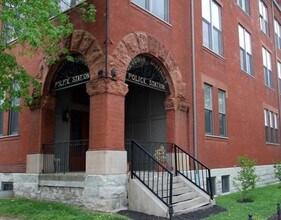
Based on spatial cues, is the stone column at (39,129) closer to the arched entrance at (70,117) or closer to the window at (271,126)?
the arched entrance at (70,117)

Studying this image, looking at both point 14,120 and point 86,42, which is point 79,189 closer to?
point 86,42

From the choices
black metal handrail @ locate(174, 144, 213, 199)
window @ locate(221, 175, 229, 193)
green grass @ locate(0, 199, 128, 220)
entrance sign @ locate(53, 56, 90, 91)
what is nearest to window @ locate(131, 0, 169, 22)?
entrance sign @ locate(53, 56, 90, 91)

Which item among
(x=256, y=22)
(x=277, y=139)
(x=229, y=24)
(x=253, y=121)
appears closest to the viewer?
(x=229, y=24)

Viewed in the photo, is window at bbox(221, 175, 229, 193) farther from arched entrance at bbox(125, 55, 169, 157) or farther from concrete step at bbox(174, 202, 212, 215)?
concrete step at bbox(174, 202, 212, 215)

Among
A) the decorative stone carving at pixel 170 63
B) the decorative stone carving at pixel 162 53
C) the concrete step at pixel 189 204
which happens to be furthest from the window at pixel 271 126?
the concrete step at pixel 189 204

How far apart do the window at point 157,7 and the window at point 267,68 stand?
11.1 m

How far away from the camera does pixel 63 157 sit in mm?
12305

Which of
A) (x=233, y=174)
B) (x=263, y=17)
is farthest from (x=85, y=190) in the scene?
(x=263, y=17)

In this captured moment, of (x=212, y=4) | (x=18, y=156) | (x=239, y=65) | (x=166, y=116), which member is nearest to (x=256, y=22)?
(x=239, y=65)

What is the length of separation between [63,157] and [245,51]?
11.4m

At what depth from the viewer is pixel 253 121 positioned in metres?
18.2

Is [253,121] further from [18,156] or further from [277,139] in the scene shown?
[18,156]

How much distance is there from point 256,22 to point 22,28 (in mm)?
16014

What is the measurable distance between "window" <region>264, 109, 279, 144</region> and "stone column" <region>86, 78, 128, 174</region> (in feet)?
44.2
